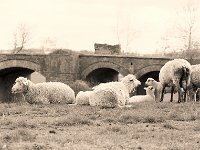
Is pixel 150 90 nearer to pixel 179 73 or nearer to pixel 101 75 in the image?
pixel 179 73

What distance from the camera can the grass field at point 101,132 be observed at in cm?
716

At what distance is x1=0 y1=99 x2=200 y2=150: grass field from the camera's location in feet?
23.5

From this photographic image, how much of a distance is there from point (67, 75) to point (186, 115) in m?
26.9

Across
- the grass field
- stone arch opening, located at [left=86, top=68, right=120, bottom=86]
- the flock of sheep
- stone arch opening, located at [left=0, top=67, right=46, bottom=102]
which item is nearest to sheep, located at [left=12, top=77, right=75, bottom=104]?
the flock of sheep

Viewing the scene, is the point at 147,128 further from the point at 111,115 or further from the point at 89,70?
the point at 89,70

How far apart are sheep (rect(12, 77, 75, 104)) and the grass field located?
12.7 feet

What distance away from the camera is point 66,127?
9.12 m

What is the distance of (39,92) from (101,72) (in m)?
25.8

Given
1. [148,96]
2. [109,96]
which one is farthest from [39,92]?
[148,96]

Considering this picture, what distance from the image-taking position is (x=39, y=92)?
1557 cm

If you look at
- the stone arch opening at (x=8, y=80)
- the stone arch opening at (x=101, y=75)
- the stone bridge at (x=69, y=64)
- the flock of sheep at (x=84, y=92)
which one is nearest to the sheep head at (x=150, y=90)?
the flock of sheep at (x=84, y=92)

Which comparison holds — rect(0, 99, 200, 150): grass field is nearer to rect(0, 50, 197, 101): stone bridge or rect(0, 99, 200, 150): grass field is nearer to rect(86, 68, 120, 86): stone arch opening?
rect(0, 50, 197, 101): stone bridge

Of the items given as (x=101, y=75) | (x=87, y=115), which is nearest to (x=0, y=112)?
(x=87, y=115)

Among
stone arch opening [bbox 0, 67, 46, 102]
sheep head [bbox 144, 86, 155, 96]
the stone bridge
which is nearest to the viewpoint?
sheep head [bbox 144, 86, 155, 96]
